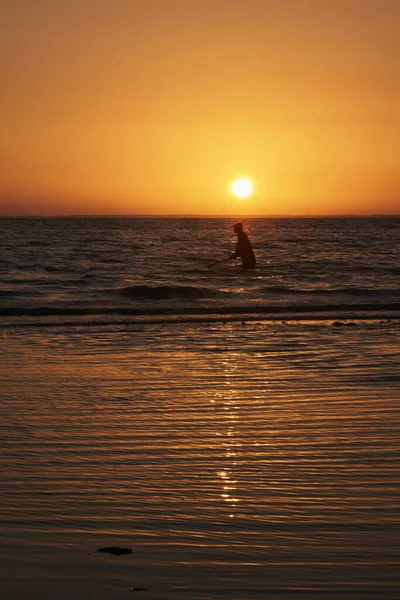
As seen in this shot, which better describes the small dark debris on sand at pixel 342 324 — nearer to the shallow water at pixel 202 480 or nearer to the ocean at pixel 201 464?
the ocean at pixel 201 464

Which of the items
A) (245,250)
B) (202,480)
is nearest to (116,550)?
(202,480)

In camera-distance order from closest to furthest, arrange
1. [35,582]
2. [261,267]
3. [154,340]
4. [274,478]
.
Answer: [35,582]
[274,478]
[154,340]
[261,267]

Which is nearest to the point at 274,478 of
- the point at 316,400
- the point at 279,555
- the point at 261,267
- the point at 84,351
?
the point at 279,555

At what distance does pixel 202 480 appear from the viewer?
5613 millimetres

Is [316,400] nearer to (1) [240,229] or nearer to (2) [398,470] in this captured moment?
(2) [398,470]

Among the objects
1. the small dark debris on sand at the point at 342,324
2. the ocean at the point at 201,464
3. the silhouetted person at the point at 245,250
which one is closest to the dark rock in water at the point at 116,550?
the ocean at the point at 201,464

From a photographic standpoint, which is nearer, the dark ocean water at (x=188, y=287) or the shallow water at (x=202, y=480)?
the shallow water at (x=202, y=480)

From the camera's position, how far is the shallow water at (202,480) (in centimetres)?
420

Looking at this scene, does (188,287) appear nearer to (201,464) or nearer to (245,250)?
(245,250)

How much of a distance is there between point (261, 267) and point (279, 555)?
32660 mm

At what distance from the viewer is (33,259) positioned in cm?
→ 4291

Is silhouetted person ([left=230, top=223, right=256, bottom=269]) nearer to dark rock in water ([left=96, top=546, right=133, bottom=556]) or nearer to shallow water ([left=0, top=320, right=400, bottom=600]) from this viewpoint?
shallow water ([left=0, top=320, right=400, bottom=600])

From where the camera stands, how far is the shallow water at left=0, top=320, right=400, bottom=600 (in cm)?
420

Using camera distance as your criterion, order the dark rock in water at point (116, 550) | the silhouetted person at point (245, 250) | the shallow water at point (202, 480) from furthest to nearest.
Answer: the silhouetted person at point (245, 250)
the dark rock in water at point (116, 550)
the shallow water at point (202, 480)
